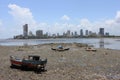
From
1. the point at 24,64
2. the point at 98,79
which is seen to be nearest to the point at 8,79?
the point at 24,64

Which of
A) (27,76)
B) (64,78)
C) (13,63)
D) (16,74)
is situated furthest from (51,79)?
(13,63)

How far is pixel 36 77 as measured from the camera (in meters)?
24.0

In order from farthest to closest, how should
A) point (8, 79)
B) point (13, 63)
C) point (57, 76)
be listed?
point (13, 63) < point (57, 76) < point (8, 79)

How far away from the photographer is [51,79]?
2305 centimetres

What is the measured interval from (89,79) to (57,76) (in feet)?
11.0

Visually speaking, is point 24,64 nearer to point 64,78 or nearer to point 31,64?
point 31,64

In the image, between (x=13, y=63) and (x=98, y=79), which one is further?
(x=13, y=63)

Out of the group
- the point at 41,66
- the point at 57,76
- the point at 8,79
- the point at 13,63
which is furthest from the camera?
the point at 13,63

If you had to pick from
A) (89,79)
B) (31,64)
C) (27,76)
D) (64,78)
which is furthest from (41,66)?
(89,79)

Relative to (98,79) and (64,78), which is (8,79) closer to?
(64,78)

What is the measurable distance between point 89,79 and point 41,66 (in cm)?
670

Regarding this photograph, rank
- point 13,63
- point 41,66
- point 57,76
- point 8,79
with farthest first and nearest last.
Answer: point 13,63
point 41,66
point 57,76
point 8,79

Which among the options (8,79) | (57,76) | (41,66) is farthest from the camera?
(41,66)

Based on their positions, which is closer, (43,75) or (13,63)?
(43,75)
